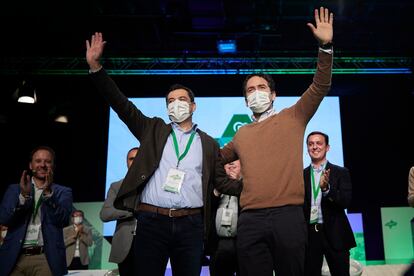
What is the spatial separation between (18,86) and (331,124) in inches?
216

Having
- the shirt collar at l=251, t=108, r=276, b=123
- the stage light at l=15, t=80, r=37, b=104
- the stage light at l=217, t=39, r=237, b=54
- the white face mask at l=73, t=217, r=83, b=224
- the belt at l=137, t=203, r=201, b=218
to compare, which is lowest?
the white face mask at l=73, t=217, r=83, b=224

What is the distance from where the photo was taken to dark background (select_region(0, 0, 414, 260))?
22.9 ft

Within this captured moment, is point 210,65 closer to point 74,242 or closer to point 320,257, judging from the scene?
point 74,242

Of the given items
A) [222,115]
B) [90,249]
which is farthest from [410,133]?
[90,249]

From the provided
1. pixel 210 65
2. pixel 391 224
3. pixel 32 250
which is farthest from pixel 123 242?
pixel 391 224

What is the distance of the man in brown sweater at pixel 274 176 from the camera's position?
2172 millimetres

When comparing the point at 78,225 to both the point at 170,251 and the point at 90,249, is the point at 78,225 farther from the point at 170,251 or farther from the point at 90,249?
the point at 170,251

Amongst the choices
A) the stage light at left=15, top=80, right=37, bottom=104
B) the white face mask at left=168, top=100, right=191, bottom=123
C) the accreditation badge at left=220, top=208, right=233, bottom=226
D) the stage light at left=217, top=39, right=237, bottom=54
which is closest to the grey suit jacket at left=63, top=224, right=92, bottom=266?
the stage light at left=15, top=80, right=37, bottom=104

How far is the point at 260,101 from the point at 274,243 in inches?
34.8

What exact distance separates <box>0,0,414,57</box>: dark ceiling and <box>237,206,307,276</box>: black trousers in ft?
16.2

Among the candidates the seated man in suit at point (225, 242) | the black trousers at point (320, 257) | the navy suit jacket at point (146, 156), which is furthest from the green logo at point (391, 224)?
the navy suit jacket at point (146, 156)

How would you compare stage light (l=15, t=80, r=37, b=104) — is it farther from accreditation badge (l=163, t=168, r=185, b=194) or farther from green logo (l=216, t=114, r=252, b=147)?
accreditation badge (l=163, t=168, r=185, b=194)

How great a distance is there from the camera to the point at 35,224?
328 centimetres

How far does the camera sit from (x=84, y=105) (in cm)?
830
